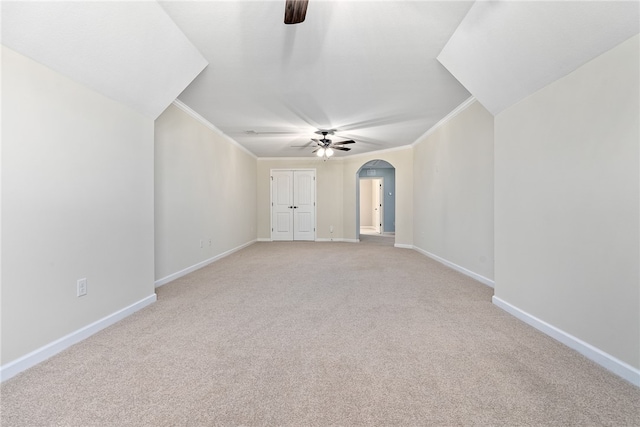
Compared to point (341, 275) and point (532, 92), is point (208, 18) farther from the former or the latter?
point (341, 275)

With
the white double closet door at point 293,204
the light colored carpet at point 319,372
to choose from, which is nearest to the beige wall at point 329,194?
the white double closet door at point 293,204

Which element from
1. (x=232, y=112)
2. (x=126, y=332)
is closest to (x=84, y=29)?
(x=126, y=332)

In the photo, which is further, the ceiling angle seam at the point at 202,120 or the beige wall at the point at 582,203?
the ceiling angle seam at the point at 202,120

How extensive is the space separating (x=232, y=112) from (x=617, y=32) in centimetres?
396

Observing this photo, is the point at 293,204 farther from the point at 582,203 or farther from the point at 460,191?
the point at 582,203

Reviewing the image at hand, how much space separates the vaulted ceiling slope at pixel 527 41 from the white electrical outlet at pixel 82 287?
3.37m

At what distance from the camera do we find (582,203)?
180 cm

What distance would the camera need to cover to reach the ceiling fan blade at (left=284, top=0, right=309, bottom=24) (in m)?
1.52

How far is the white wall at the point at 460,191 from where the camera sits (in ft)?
11.5

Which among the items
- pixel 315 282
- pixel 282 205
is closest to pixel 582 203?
pixel 315 282

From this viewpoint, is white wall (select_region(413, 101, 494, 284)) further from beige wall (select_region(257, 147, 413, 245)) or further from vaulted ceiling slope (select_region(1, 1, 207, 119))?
vaulted ceiling slope (select_region(1, 1, 207, 119))

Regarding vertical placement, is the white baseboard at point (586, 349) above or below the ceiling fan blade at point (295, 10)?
below

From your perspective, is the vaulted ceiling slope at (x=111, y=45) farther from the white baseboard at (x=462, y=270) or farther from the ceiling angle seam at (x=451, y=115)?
the white baseboard at (x=462, y=270)

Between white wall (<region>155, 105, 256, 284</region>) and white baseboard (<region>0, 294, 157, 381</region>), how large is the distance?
106 centimetres
